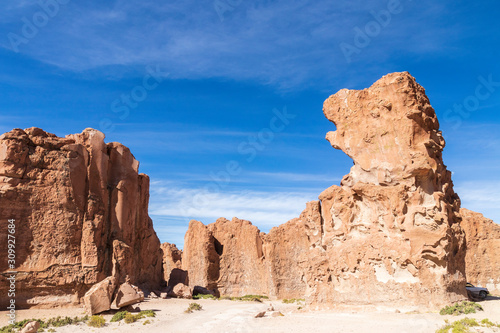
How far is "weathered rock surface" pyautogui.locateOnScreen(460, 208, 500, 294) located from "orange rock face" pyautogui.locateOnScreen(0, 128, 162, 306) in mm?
28011

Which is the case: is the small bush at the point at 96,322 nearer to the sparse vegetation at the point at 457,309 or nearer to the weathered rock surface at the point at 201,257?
the sparse vegetation at the point at 457,309

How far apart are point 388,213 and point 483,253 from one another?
19786 millimetres

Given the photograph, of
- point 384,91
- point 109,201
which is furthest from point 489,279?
point 109,201

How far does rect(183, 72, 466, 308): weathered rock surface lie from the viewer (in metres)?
18.3

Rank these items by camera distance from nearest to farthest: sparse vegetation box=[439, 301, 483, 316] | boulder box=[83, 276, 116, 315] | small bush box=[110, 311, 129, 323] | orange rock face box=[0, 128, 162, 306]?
sparse vegetation box=[439, 301, 483, 316]
small bush box=[110, 311, 129, 323]
boulder box=[83, 276, 116, 315]
orange rock face box=[0, 128, 162, 306]

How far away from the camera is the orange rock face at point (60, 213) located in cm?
2012

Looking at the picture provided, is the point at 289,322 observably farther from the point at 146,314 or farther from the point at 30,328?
the point at 30,328

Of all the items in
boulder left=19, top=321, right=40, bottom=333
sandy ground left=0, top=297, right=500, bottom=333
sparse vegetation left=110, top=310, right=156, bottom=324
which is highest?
boulder left=19, top=321, right=40, bottom=333

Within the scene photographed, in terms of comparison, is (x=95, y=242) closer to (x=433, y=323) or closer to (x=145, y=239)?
(x=145, y=239)

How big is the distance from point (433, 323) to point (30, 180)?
20.1 m

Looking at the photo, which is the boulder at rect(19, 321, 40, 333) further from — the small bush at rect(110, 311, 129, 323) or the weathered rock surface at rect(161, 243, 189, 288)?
the weathered rock surface at rect(161, 243, 189, 288)

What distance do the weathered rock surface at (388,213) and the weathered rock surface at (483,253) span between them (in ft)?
48.1

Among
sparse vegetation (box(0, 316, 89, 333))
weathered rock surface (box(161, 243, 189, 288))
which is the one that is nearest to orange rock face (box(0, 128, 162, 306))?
sparse vegetation (box(0, 316, 89, 333))

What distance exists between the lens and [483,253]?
3391cm
